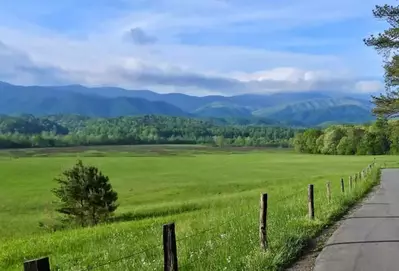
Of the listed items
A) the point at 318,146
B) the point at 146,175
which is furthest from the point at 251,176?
the point at 318,146

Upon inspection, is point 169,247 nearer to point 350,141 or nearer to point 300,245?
point 300,245

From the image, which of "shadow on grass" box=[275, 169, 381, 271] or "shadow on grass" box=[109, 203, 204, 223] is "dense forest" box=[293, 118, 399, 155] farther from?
"shadow on grass" box=[275, 169, 381, 271]

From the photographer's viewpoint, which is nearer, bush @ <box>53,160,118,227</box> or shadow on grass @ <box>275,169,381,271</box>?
shadow on grass @ <box>275,169,381,271</box>

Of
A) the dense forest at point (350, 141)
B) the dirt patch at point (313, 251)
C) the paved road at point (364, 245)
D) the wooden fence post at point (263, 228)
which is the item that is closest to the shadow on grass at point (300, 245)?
the dirt patch at point (313, 251)

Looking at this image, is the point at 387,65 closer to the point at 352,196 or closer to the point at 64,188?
the point at 352,196

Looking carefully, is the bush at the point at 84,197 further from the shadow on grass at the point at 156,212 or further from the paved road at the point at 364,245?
the paved road at the point at 364,245

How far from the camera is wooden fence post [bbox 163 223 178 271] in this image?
6.71m

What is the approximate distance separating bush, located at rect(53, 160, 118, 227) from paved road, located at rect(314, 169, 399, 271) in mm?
18996

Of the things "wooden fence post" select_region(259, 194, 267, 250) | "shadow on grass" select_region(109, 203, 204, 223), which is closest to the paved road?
"wooden fence post" select_region(259, 194, 267, 250)

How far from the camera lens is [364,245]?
10953 millimetres

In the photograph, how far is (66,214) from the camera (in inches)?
1307

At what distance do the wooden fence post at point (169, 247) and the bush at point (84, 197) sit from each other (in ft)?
84.4

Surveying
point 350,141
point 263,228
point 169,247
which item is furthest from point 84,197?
point 350,141

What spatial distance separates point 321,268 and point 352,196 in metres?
13.7
